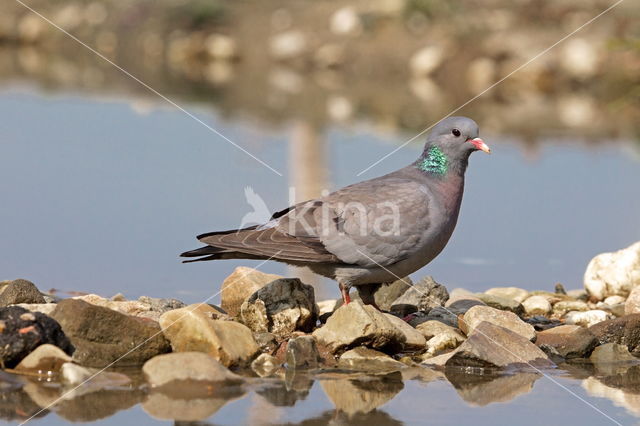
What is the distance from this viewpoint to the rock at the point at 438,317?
21.5 feet

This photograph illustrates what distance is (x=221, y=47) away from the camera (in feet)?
84.6

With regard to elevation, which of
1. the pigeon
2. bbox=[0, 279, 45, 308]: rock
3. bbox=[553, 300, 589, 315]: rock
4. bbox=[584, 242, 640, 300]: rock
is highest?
the pigeon

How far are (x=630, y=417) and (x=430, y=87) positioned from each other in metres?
15.9

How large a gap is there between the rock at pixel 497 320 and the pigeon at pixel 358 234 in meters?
0.43

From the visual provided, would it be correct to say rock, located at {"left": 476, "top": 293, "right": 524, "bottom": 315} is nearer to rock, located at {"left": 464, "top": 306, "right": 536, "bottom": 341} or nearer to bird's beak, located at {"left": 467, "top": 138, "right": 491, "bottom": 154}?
rock, located at {"left": 464, "top": 306, "right": 536, "bottom": 341}

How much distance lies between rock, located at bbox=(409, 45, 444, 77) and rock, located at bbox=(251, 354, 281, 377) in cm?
1691

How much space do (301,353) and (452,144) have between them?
1.79m

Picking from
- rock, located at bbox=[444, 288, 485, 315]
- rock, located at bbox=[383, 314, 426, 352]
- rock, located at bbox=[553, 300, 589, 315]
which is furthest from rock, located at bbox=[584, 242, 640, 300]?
rock, located at bbox=[383, 314, 426, 352]

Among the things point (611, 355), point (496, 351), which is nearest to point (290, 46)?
point (611, 355)

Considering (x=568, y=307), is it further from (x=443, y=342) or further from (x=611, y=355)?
(x=443, y=342)

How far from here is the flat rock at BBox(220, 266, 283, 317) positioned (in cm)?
658

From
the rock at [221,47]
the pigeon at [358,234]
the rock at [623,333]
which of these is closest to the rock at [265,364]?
the pigeon at [358,234]

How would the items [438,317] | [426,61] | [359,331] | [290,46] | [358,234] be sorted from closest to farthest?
1. [359,331]
2. [358,234]
3. [438,317]
4. [426,61]
5. [290,46]

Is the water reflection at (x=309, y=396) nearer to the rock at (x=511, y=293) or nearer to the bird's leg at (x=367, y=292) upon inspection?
the bird's leg at (x=367, y=292)
